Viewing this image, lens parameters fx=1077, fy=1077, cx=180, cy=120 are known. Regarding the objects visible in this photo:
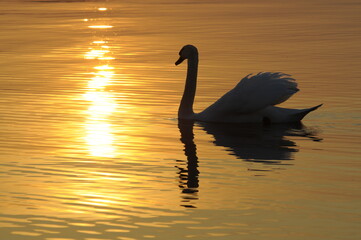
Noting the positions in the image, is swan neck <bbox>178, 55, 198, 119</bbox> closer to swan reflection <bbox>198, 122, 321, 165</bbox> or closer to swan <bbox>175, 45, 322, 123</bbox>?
swan <bbox>175, 45, 322, 123</bbox>

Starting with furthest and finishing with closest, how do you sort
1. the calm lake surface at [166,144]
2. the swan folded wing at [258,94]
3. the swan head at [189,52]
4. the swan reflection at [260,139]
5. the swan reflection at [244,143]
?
the swan head at [189,52], the swan folded wing at [258,94], the swan reflection at [260,139], the swan reflection at [244,143], the calm lake surface at [166,144]

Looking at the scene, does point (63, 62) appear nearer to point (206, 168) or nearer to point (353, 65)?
point (353, 65)

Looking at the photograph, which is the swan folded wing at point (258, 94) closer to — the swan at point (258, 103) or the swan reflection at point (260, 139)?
the swan at point (258, 103)

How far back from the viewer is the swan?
17.0 metres

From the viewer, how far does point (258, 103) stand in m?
17.0

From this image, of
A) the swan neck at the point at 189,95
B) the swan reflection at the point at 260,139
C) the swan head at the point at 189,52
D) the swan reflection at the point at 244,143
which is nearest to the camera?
the swan reflection at the point at 244,143

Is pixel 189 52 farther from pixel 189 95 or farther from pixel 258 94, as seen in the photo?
pixel 258 94

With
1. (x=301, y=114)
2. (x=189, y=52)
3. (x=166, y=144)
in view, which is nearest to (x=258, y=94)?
(x=301, y=114)

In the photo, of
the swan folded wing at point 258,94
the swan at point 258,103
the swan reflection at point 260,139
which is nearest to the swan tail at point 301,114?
the swan at point 258,103

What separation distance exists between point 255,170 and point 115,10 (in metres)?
34.5

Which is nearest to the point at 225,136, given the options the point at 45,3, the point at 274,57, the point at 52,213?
the point at 52,213

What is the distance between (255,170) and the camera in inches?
512

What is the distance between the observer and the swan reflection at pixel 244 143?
12859 mm

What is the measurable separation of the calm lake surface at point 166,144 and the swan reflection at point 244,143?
1.1 inches
